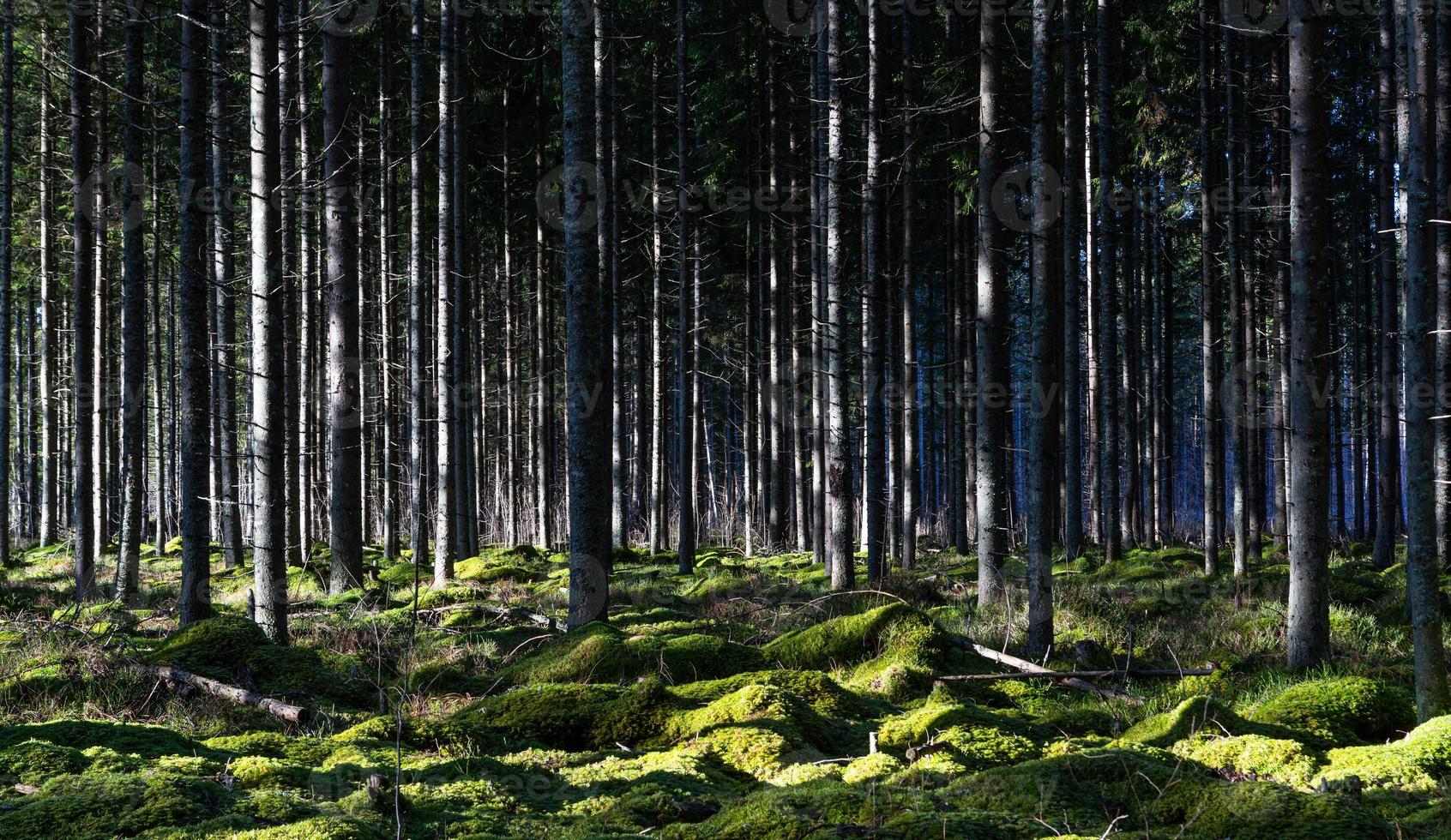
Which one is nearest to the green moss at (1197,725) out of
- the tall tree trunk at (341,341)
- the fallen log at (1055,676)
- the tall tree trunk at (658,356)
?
the fallen log at (1055,676)

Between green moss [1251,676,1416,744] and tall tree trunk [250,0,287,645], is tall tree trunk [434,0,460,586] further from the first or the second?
green moss [1251,676,1416,744]

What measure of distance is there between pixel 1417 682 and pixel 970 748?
3427 mm

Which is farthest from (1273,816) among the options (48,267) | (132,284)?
Answer: (48,267)

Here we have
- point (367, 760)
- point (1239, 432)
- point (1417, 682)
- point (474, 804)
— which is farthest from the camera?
point (1239, 432)

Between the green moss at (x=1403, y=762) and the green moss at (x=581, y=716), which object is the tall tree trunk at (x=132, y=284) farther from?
the green moss at (x=1403, y=762)

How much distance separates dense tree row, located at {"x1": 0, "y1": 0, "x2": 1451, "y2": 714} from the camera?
7.50m

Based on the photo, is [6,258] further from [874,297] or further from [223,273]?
[874,297]

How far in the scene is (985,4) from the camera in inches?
384

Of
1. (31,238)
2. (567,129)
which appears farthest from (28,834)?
(31,238)

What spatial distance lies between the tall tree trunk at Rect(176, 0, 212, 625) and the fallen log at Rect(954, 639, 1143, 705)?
623 centimetres

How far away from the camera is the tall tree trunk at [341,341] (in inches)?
443

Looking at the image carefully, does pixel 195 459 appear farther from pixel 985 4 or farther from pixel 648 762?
pixel 985 4

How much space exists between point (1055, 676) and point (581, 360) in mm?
4668

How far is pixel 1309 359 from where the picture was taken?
6.94 metres
